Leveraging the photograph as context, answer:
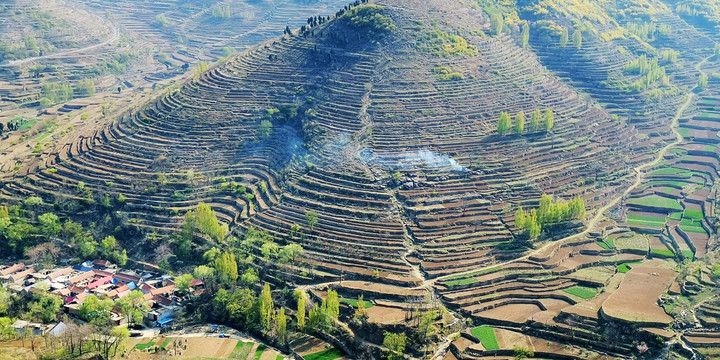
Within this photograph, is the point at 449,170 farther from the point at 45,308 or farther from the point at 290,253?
the point at 45,308

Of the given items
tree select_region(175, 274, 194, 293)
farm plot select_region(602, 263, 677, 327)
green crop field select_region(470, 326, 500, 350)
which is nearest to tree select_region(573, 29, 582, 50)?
farm plot select_region(602, 263, 677, 327)

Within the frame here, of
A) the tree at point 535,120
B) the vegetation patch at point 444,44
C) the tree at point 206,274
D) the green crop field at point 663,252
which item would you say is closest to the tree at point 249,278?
the tree at point 206,274

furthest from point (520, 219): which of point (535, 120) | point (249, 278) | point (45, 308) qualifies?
point (45, 308)

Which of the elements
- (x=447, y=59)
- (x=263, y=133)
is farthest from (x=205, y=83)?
(x=447, y=59)

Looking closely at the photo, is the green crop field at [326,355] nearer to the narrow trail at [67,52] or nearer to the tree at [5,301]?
the tree at [5,301]

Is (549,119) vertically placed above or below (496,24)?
below

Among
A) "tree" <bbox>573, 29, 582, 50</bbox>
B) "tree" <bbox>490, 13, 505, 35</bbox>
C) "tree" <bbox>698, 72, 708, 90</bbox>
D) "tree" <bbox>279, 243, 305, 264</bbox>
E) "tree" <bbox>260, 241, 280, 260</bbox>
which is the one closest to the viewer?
"tree" <bbox>279, 243, 305, 264</bbox>

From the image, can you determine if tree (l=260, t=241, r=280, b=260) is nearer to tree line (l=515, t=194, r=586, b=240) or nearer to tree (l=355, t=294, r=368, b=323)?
tree (l=355, t=294, r=368, b=323)
